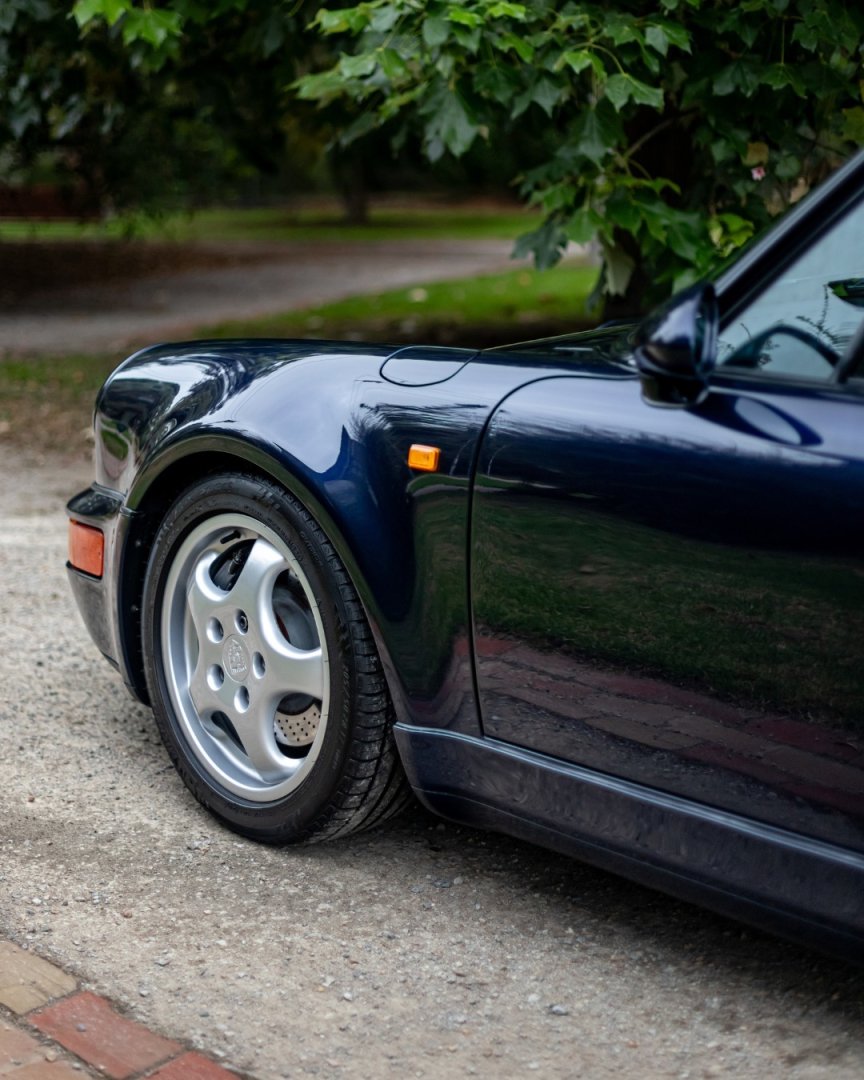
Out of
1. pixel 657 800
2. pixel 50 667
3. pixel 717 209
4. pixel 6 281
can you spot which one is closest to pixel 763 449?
pixel 657 800

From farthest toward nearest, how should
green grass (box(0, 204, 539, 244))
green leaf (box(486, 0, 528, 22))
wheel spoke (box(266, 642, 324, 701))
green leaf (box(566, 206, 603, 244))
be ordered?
green grass (box(0, 204, 539, 244)) < green leaf (box(566, 206, 603, 244)) < green leaf (box(486, 0, 528, 22)) < wheel spoke (box(266, 642, 324, 701))

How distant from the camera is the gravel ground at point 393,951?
8.10 feet

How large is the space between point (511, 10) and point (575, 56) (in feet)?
0.88

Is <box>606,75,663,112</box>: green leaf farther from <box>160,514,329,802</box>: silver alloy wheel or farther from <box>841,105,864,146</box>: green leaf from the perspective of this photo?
<box>160,514,329,802</box>: silver alloy wheel

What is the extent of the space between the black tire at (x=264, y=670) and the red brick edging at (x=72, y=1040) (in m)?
0.62

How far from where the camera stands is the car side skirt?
2.27 m

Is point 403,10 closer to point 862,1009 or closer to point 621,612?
point 621,612

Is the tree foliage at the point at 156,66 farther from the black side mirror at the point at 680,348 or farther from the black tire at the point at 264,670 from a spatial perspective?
the black side mirror at the point at 680,348

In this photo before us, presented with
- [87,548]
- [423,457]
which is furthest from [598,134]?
[423,457]

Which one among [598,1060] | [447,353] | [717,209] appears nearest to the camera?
[598,1060]

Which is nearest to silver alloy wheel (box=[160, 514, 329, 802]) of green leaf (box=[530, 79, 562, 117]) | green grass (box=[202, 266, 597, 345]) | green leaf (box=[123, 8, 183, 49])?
green leaf (box=[530, 79, 562, 117])

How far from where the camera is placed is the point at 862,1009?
2.58 meters

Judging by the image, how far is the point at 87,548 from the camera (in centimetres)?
360

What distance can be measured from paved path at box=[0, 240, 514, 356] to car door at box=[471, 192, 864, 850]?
9.99 m
